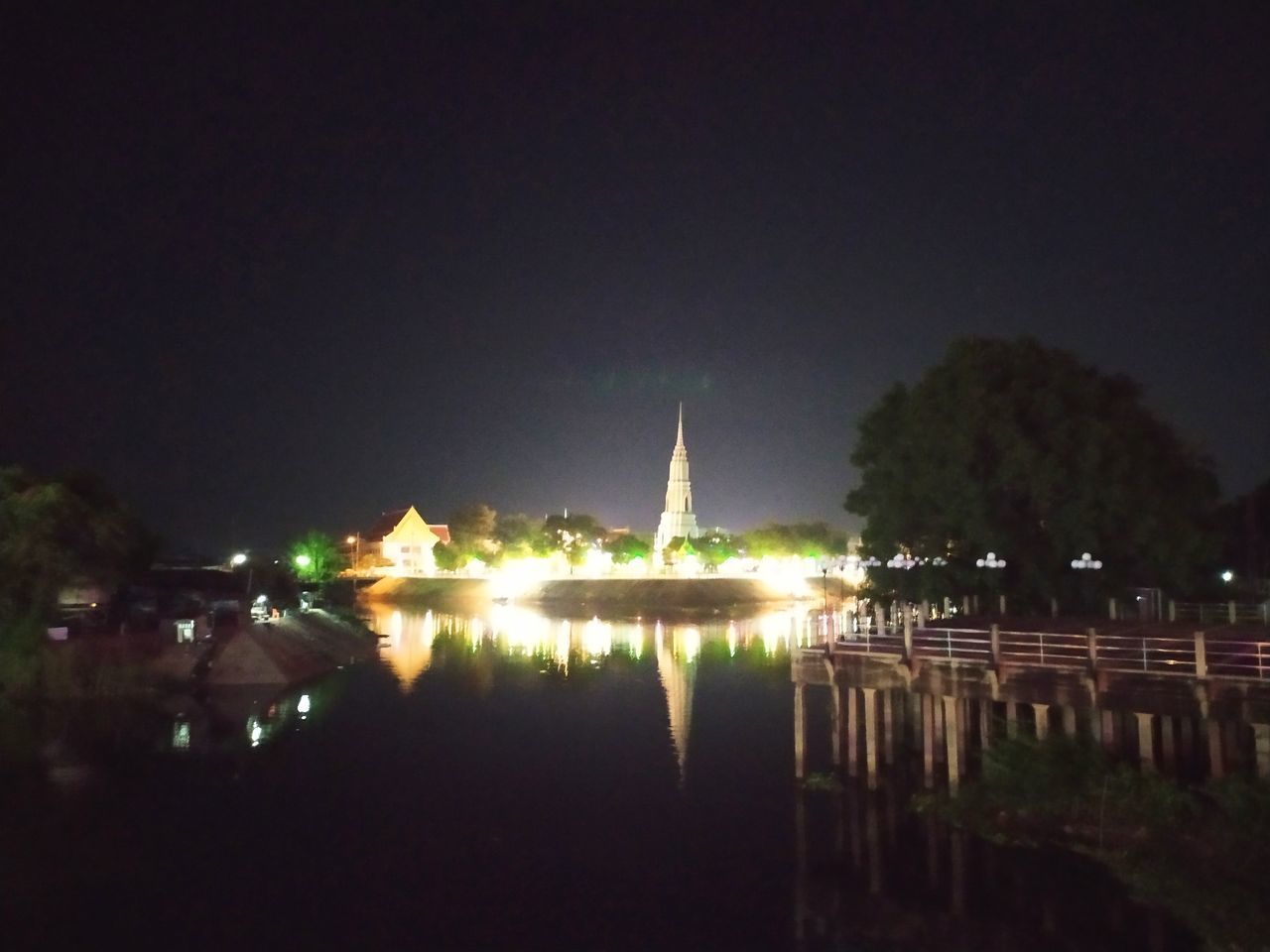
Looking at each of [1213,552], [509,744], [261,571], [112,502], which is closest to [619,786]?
[509,744]

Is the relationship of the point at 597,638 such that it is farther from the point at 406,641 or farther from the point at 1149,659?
the point at 1149,659

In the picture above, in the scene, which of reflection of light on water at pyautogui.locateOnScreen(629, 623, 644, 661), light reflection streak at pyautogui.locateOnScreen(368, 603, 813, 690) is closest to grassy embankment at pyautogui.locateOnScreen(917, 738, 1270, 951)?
light reflection streak at pyautogui.locateOnScreen(368, 603, 813, 690)

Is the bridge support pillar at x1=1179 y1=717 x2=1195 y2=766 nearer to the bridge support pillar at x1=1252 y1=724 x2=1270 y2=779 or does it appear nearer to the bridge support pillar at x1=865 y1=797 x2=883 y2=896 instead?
the bridge support pillar at x1=1252 y1=724 x2=1270 y2=779

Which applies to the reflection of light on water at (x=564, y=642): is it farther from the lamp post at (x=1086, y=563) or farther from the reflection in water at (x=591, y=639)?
the lamp post at (x=1086, y=563)

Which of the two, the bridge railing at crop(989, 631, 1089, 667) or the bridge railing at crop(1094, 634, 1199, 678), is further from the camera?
the bridge railing at crop(989, 631, 1089, 667)

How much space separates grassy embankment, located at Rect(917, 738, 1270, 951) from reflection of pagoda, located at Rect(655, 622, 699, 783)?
12.0m

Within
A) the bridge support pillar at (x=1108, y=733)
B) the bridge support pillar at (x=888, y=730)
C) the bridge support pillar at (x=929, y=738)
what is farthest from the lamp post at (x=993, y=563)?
the bridge support pillar at (x=1108, y=733)

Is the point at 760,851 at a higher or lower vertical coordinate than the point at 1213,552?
lower

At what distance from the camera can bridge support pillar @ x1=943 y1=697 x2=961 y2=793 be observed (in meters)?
27.2

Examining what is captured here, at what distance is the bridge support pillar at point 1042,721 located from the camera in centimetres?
2542

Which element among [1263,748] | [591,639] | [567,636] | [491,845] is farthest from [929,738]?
[567,636]

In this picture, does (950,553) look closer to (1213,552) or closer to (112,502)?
(1213,552)

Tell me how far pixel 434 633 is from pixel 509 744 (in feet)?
156

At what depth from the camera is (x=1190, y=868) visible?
2098cm
